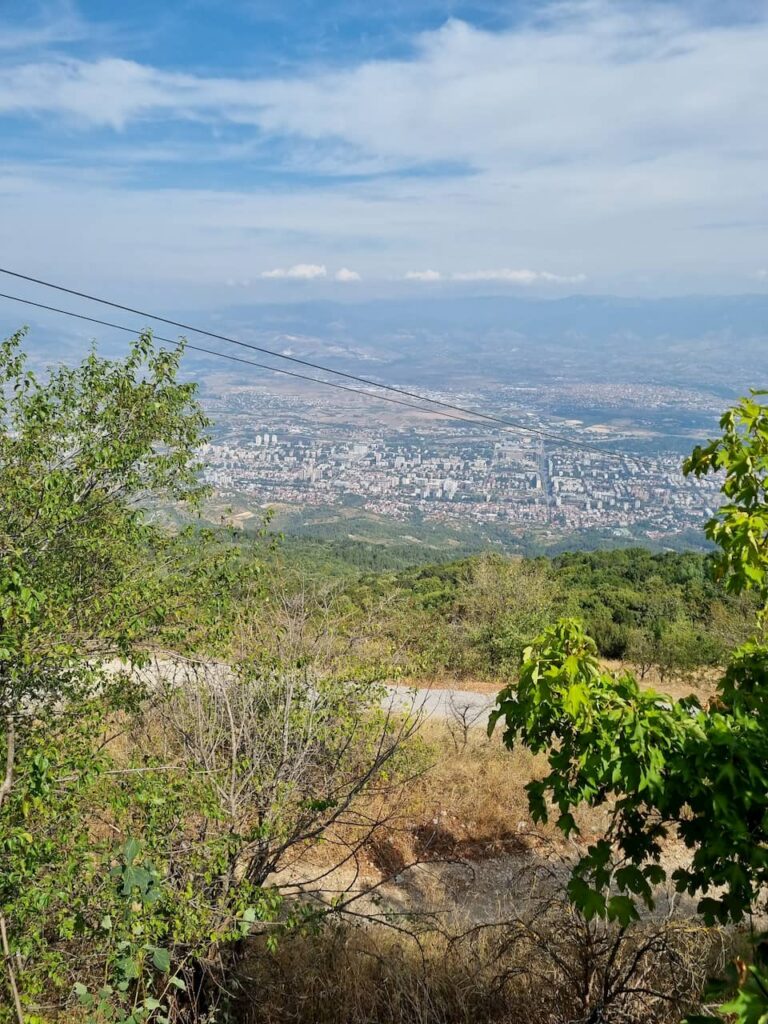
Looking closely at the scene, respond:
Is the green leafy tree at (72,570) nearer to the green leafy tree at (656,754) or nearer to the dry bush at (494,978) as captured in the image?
the dry bush at (494,978)

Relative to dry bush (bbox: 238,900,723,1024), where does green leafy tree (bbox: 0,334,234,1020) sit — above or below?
above

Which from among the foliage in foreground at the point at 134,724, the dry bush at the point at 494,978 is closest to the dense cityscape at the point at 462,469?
the foliage in foreground at the point at 134,724

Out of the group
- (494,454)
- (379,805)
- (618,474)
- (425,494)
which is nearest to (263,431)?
(425,494)

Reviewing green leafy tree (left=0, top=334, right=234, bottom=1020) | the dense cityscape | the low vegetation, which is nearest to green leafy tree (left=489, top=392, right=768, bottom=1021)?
the low vegetation

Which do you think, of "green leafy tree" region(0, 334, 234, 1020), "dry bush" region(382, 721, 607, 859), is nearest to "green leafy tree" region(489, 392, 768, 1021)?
"green leafy tree" region(0, 334, 234, 1020)

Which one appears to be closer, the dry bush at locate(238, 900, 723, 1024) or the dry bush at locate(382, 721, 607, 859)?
the dry bush at locate(238, 900, 723, 1024)

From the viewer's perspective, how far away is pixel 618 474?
84.4 metres

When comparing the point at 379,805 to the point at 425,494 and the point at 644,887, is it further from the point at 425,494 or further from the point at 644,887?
the point at 425,494

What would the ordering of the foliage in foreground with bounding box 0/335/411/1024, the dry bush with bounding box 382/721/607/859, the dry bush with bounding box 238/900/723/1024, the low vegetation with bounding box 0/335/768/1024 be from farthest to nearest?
the dry bush with bounding box 382/721/607/859, the dry bush with bounding box 238/900/723/1024, the foliage in foreground with bounding box 0/335/411/1024, the low vegetation with bounding box 0/335/768/1024

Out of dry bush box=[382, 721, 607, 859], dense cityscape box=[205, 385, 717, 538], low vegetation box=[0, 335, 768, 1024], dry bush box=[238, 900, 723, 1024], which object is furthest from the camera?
dense cityscape box=[205, 385, 717, 538]

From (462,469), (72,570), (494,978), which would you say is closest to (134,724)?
(72,570)

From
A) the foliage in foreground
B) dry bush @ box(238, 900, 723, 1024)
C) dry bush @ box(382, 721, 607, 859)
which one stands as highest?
the foliage in foreground

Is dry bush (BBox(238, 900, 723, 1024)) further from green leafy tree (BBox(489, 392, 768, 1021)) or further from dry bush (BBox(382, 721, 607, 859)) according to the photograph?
dry bush (BBox(382, 721, 607, 859))

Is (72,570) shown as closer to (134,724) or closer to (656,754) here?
(134,724)
